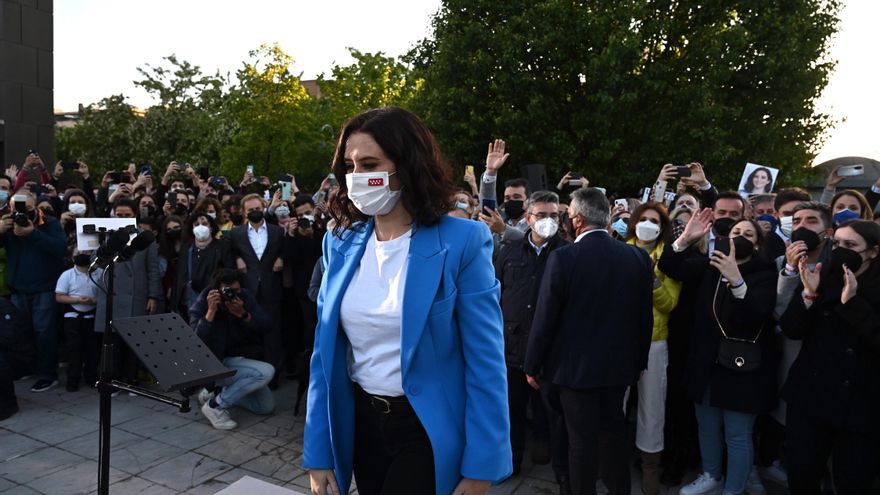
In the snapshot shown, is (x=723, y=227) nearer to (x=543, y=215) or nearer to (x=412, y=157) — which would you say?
(x=543, y=215)

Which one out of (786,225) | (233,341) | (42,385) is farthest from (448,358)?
(42,385)

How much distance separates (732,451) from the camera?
4.39 meters

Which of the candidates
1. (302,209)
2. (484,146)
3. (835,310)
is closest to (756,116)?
(484,146)

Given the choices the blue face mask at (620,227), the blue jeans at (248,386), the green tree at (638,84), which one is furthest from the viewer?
the green tree at (638,84)

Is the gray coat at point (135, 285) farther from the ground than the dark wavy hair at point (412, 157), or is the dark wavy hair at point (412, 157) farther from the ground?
the dark wavy hair at point (412, 157)

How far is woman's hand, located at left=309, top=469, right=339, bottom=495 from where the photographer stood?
209 centimetres

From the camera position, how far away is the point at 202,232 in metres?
7.16

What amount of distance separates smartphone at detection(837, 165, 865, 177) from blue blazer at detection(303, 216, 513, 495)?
633 cm

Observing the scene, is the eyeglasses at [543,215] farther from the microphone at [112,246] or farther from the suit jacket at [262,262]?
the suit jacket at [262,262]

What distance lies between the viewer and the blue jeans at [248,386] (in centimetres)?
604

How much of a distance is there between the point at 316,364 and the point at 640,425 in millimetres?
3321

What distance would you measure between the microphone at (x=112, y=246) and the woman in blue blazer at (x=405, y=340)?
1.99 metres

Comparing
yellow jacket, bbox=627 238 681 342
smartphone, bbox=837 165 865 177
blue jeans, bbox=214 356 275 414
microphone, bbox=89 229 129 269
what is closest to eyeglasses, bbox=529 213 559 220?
yellow jacket, bbox=627 238 681 342

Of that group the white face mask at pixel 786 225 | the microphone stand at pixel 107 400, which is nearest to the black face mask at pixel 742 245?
the white face mask at pixel 786 225
